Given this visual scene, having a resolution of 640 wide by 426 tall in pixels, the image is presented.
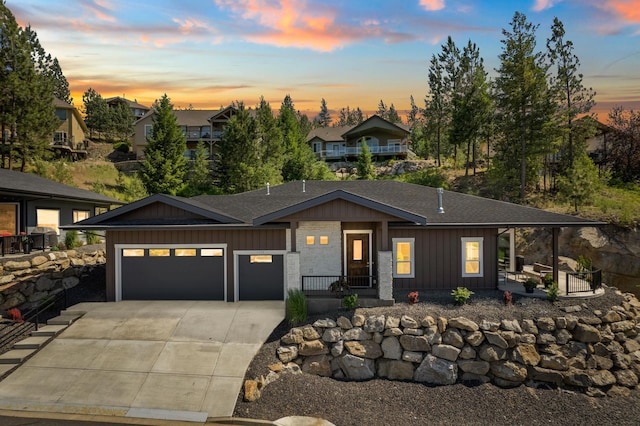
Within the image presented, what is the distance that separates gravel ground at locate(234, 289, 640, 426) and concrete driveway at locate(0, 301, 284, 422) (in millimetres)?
811

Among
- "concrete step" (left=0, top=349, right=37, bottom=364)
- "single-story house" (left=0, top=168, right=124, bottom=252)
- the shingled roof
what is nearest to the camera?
"concrete step" (left=0, top=349, right=37, bottom=364)

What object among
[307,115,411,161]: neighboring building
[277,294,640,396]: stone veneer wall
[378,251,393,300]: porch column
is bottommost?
[277,294,640,396]: stone veneer wall

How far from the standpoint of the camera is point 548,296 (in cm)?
1316

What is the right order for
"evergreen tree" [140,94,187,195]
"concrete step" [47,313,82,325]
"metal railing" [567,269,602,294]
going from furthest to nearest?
"evergreen tree" [140,94,187,195], "metal railing" [567,269,602,294], "concrete step" [47,313,82,325]

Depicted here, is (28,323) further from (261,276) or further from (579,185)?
(579,185)

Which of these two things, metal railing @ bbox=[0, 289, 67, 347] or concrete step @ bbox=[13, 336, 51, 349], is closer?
concrete step @ bbox=[13, 336, 51, 349]

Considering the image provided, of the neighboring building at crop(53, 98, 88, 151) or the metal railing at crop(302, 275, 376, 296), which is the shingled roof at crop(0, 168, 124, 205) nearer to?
the metal railing at crop(302, 275, 376, 296)

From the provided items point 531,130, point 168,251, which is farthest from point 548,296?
point 531,130

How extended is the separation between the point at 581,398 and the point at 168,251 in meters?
14.3

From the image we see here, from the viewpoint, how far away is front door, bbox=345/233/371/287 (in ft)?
49.8

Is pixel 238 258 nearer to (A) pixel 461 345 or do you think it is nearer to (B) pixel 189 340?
(B) pixel 189 340

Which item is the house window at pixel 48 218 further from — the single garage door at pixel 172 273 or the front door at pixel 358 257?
the front door at pixel 358 257

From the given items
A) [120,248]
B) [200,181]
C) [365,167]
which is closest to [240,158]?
[200,181]

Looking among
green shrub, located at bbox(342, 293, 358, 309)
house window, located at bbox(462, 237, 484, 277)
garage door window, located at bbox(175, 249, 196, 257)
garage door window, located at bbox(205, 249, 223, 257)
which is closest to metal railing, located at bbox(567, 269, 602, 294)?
house window, located at bbox(462, 237, 484, 277)
